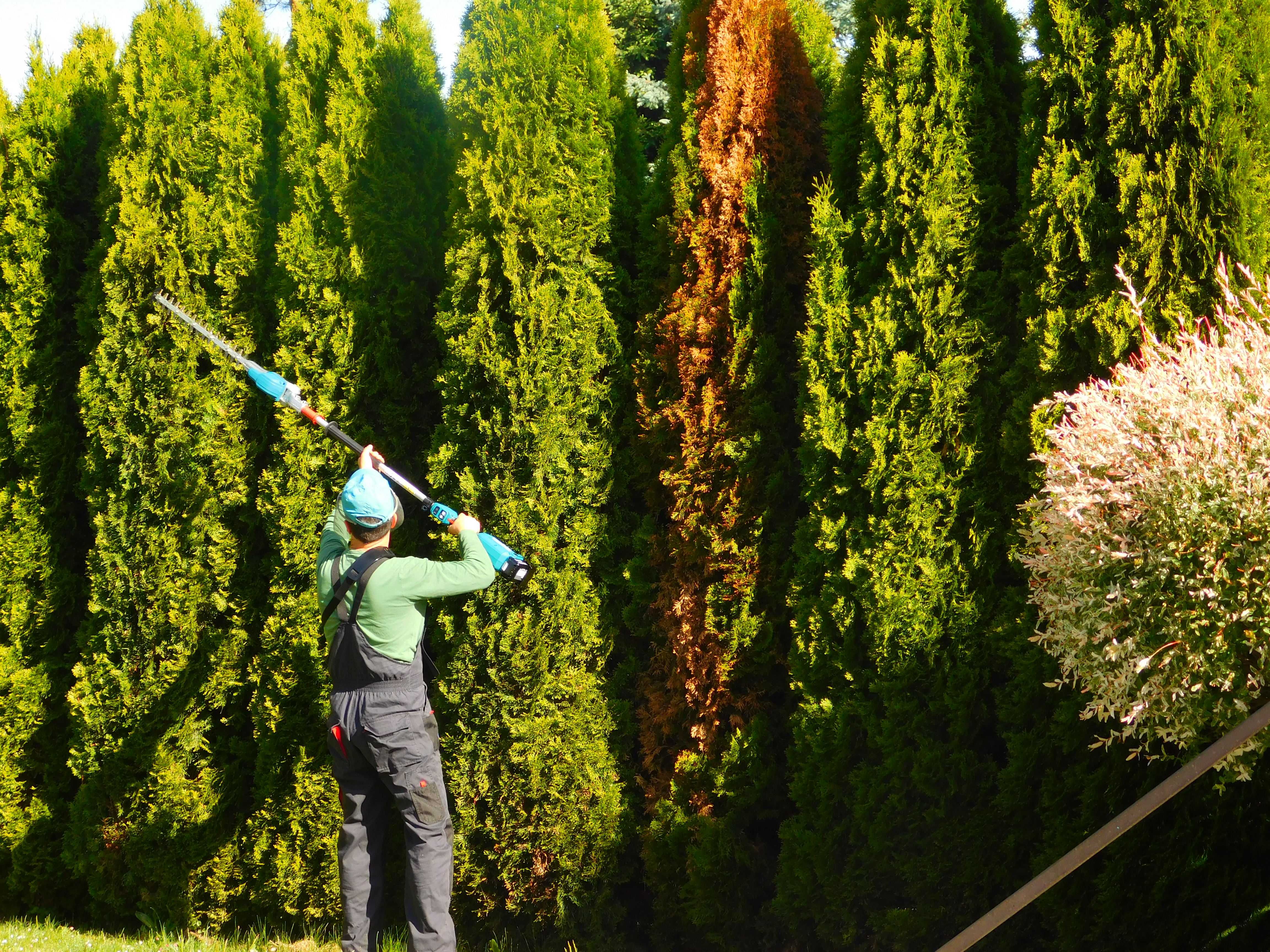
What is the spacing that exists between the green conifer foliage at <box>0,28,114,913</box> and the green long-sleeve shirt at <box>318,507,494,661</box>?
11.0 feet

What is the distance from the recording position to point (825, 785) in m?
4.42

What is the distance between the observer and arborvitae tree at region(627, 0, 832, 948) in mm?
4723

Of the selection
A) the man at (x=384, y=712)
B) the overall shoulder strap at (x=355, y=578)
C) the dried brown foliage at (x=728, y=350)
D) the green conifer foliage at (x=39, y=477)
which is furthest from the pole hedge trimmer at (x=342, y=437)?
the green conifer foliage at (x=39, y=477)

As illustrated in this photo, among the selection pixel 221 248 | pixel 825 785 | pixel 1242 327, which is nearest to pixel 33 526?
pixel 221 248

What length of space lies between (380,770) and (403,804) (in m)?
0.19

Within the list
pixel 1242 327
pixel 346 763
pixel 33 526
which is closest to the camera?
pixel 1242 327

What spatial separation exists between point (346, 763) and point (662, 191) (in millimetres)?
3298

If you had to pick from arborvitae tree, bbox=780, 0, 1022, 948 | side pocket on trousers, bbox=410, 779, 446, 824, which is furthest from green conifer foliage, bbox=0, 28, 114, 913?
arborvitae tree, bbox=780, 0, 1022, 948

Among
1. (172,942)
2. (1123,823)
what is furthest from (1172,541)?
(172,942)

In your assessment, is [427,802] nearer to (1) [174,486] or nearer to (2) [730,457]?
(2) [730,457]

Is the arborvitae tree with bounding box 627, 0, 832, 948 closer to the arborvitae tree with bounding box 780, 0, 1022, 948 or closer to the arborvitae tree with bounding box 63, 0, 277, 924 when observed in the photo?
the arborvitae tree with bounding box 780, 0, 1022, 948

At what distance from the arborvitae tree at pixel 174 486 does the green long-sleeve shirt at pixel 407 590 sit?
1922 mm

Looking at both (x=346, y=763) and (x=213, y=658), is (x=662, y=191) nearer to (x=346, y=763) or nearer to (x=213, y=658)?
(x=346, y=763)

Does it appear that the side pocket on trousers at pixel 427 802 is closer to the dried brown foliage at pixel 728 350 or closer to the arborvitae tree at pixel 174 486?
the dried brown foliage at pixel 728 350
